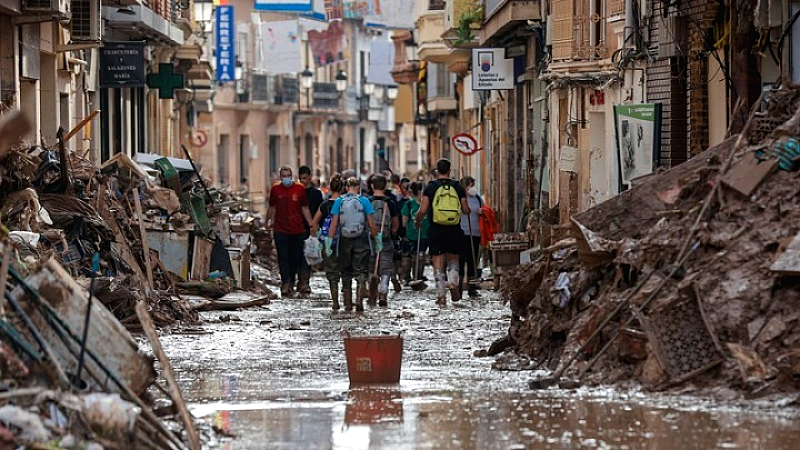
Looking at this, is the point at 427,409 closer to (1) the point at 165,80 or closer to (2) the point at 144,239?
(2) the point at 144,239

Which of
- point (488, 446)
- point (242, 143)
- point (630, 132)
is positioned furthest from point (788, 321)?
point (242, 143)

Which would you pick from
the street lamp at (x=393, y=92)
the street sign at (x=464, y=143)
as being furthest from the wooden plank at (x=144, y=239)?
the street lamp at (x=393, y=92)

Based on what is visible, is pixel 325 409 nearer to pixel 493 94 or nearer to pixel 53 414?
pixel 53 414

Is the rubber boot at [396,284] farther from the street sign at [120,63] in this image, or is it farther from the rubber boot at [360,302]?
the street sign at [120,63]

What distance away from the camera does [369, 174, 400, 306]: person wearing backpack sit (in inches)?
891

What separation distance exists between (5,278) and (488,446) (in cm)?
271

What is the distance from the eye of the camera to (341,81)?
85312 mm

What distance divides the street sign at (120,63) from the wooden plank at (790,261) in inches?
870

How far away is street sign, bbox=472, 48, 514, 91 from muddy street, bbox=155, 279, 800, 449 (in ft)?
64.5

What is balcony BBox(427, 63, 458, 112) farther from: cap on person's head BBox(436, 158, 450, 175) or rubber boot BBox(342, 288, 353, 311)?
rubber boot BBox(342, 288, 353, 311)

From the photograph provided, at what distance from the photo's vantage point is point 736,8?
60.8 ft

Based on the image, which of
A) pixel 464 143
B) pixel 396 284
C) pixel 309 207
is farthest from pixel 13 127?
pixel 464 143

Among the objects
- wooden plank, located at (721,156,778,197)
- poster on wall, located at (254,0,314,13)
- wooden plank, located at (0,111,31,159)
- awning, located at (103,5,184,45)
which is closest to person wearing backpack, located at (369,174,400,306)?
wooden plank, located at (721,156,778,197)

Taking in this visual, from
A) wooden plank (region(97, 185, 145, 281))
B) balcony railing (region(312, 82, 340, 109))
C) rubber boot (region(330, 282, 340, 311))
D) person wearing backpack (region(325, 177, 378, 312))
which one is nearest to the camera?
wooden plank (region(97, 185, 145, 281))
